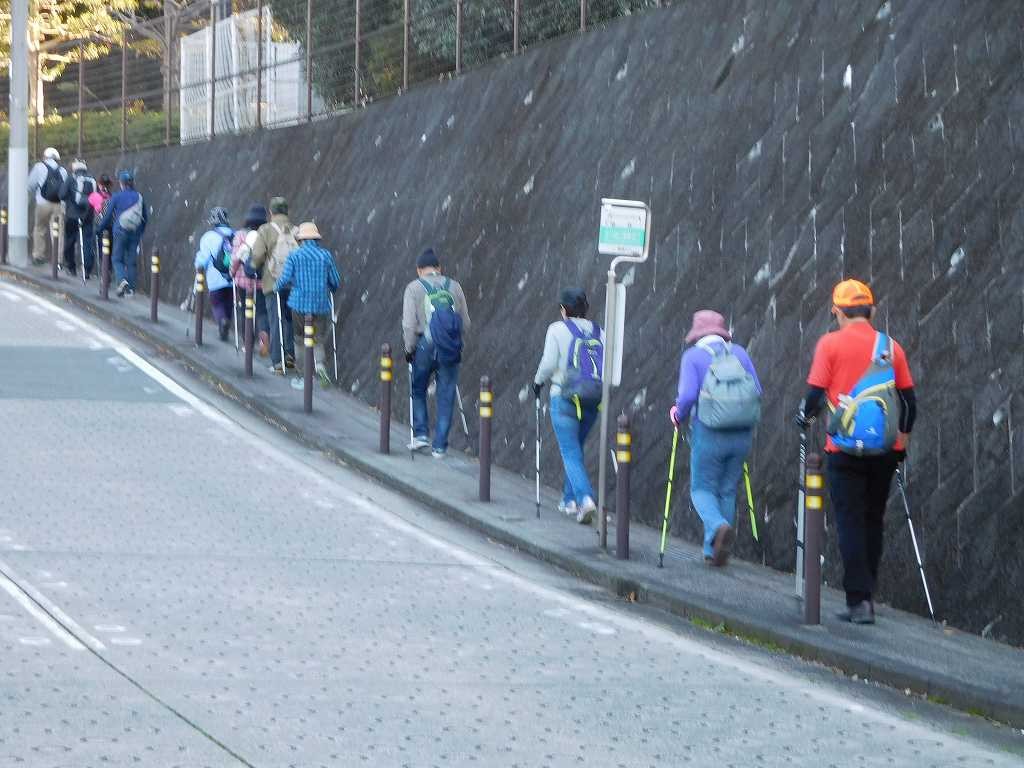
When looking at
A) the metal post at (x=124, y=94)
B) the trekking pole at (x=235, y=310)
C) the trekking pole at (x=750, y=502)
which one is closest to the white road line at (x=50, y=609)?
the trekking pole at (x=750, y=502)

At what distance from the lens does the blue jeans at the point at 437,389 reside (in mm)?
17109

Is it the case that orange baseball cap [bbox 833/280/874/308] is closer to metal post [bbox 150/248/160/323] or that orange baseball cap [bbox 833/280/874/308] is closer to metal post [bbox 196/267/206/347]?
metal post [bbox 196/267/206/347]

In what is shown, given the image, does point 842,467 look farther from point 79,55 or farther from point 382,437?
point 79,55

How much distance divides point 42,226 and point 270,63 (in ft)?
15.9

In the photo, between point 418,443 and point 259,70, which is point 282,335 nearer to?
point 418,443

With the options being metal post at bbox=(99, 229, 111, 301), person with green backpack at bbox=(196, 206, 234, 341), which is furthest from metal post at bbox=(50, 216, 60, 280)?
person with green backpack at bbox=(196, 206, 234, 341)

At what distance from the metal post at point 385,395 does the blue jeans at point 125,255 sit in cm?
1190

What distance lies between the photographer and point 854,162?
13.3 metres

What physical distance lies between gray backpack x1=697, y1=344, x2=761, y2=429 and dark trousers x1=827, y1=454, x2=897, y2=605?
4.93 feet

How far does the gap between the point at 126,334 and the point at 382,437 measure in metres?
8.28

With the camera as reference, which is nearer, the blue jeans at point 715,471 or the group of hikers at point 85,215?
the blue jeans at point 715,471

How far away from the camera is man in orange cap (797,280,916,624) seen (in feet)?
34.7

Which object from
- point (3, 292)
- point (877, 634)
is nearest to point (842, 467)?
point (877, 634)

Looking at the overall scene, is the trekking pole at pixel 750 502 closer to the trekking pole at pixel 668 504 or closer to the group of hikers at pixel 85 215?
the trekking pole at pixel 668 504
